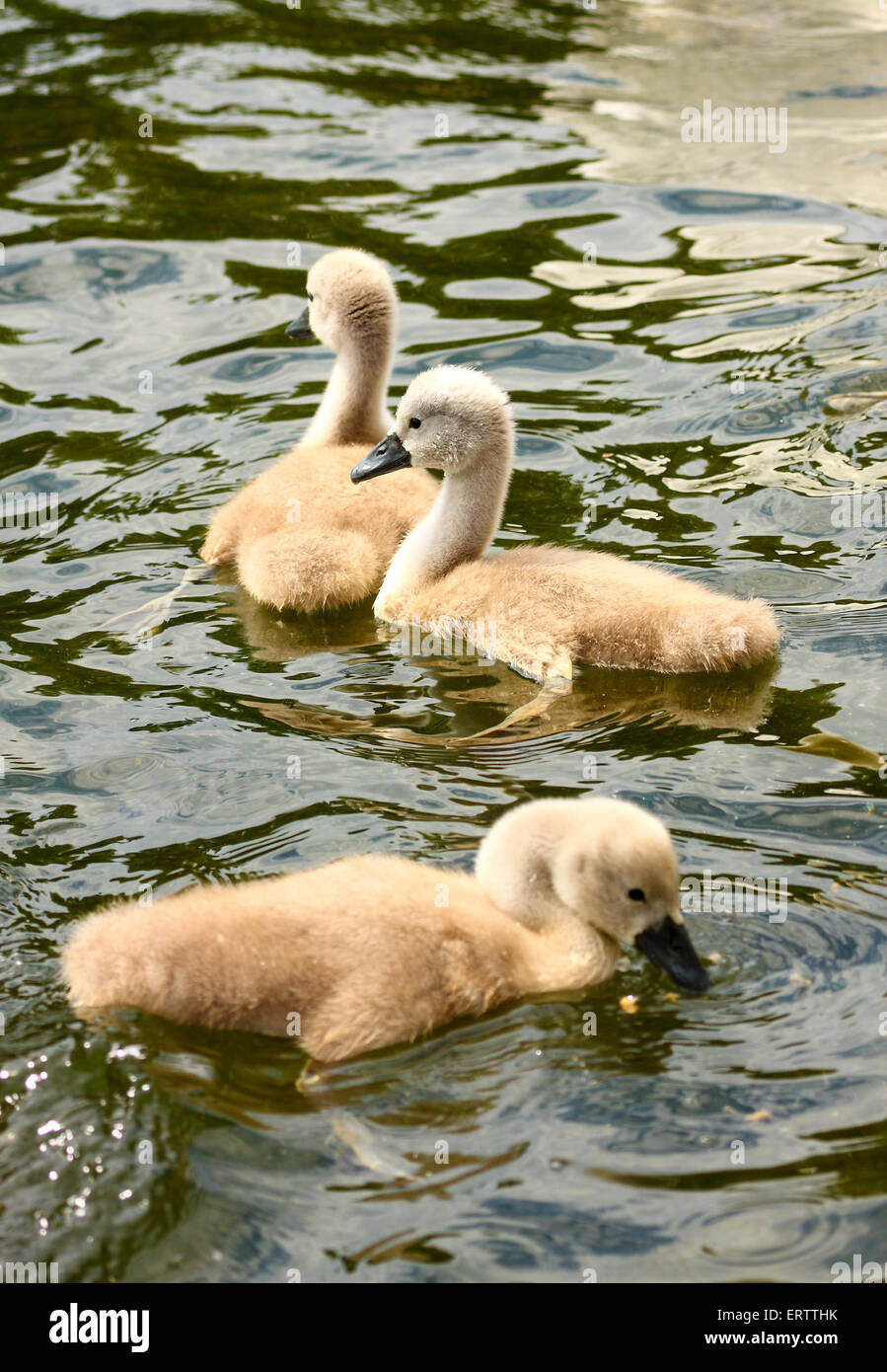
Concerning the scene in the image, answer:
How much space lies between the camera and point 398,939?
418 centimetres

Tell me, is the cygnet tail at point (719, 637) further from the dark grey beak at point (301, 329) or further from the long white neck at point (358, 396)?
the dark grey beak at point (301, 329)

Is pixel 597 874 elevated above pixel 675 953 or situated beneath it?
elevated above

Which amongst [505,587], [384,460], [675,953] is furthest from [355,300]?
[675,953]

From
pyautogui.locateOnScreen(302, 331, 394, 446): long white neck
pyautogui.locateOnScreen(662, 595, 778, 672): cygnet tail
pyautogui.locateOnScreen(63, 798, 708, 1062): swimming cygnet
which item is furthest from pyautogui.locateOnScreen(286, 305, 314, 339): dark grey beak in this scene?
pyautogui.locateOnScreen(63, 798, 708, 1062): swimming cygnet

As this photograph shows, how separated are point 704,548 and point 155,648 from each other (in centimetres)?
226

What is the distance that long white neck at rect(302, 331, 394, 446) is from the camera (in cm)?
746

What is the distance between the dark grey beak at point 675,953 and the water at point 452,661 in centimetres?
8

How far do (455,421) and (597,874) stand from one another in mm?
2710

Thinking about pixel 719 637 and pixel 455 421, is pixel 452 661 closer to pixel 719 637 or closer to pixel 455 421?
pixel 455 421

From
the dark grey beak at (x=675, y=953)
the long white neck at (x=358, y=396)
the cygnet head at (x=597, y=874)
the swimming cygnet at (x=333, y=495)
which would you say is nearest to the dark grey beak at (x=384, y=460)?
the swimming cygnet at (x=333, y=495)

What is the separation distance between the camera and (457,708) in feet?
19.6

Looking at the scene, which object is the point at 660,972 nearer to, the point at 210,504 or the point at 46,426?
the point at 210,504
